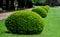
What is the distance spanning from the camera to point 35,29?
11961 mm

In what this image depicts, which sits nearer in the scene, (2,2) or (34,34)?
(34,34)

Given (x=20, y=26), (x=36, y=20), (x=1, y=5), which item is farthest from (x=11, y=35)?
(x=1, y=5)

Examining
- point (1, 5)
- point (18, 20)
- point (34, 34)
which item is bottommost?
point (1, 5)

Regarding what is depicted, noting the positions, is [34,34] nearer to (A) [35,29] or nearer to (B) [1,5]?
(A) [35,29]

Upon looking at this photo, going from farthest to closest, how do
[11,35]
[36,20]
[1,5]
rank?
1. [1,5]
2. [36,20]
3. [11,35]

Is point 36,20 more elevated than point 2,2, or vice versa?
point 36,20

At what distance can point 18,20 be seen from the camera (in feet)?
38.9

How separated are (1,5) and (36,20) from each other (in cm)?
3381

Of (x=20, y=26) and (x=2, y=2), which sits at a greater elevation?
(x=20, y=26)

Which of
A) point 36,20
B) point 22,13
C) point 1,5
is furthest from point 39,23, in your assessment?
point 1,5

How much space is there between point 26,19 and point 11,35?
3.75 ft

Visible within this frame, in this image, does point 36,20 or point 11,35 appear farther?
point 36,20

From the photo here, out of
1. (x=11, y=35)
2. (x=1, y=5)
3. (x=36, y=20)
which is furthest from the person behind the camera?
(x=1, y=5)

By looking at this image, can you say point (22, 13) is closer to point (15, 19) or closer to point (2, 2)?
point (15, 19)
